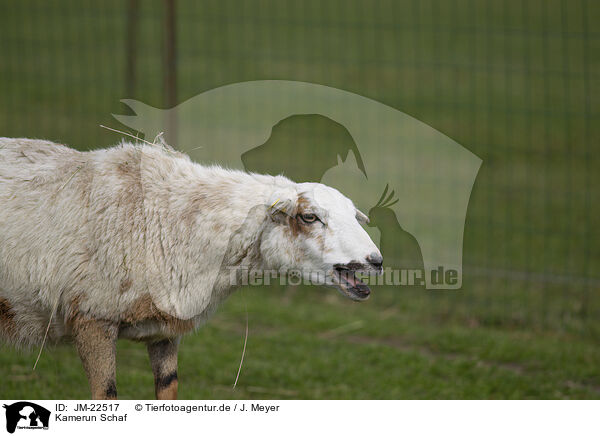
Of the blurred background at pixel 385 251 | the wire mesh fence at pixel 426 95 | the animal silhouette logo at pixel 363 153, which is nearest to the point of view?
the blurred background at pixel 385 251

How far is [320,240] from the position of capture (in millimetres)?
3639

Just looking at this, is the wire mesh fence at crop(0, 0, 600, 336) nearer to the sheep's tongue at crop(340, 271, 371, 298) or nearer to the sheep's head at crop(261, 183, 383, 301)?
the sheep's head at crop(261, 183, 383, 301)

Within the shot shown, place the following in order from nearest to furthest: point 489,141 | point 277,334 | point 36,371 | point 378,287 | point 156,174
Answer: point 156,174
point 36,371
point 277,334
point 378,287
point 489,141

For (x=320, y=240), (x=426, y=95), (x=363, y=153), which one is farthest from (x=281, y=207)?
(x=426, y=95)

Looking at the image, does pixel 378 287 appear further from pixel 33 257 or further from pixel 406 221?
pixel 33 257

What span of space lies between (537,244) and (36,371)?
218 inches

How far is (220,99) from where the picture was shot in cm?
1021

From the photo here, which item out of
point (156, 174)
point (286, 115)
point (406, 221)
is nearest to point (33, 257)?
point (156, 174)

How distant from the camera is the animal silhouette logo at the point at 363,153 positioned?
7992 mm

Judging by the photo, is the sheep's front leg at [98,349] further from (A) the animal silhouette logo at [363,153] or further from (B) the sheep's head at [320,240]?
(A) the animal silhouette logo at [363,153]

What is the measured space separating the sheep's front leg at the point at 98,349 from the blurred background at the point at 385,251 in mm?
579
